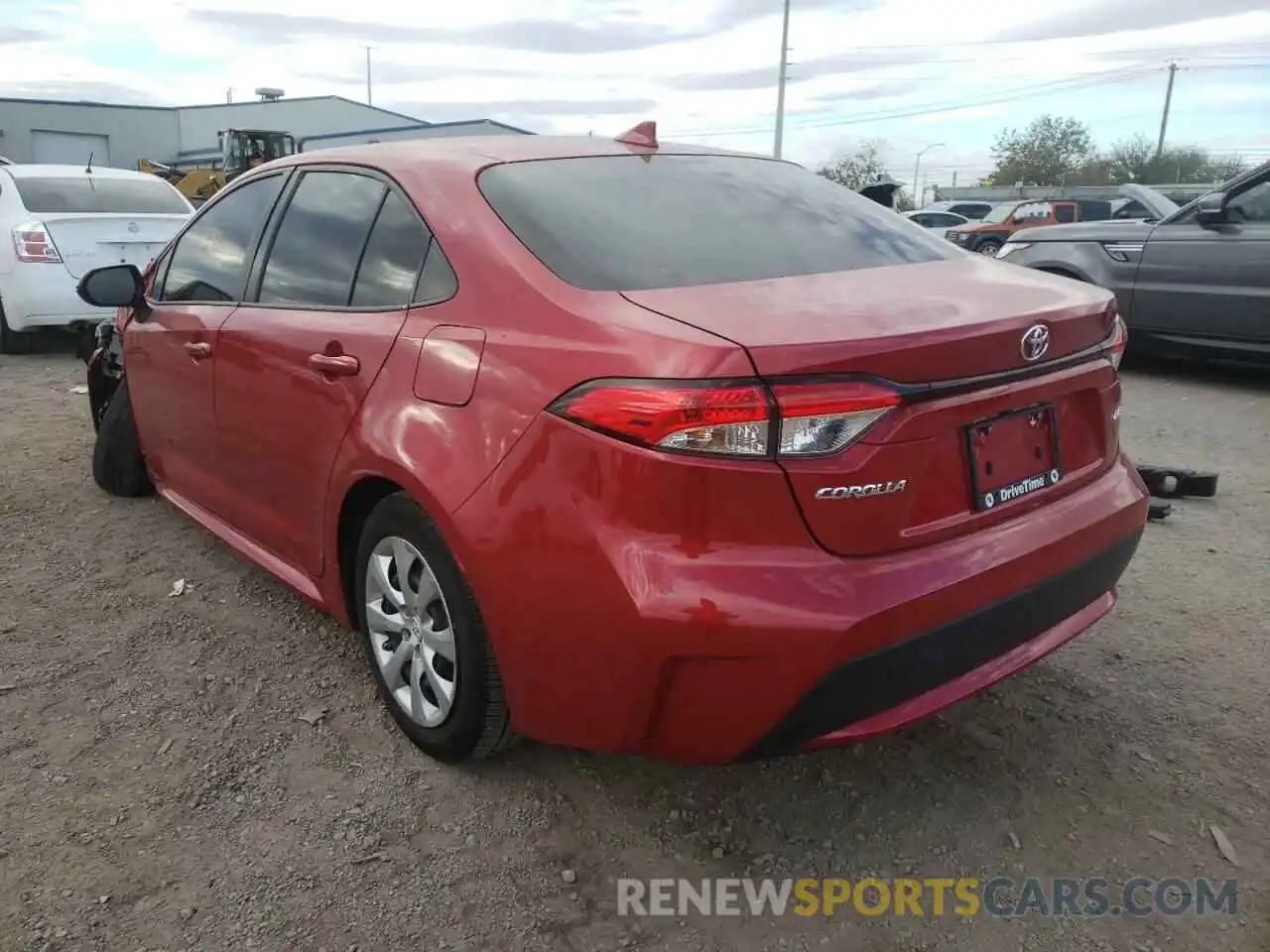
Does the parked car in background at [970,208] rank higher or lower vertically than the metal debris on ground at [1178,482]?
higher

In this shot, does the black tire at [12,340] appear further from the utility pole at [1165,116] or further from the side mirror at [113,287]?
the utility pole at [1165,116]

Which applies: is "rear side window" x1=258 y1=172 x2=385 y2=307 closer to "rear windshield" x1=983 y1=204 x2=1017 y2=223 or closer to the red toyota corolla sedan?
the red toyota corolla sedan

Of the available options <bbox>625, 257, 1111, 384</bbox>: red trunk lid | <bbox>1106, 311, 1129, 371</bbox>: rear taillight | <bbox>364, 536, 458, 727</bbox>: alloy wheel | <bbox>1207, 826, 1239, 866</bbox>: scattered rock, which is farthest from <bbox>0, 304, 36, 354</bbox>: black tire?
<bbox>1207, 826, 1239, 866</bbox>: scattered rock

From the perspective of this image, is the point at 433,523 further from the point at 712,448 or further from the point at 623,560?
the point at 712,448

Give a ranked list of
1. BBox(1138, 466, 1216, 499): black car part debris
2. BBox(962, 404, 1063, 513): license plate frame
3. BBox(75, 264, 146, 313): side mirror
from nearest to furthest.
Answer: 1. BBox(962, 404, 1063, 513): license plate frame
2. BBox(75, 264, 146, 313): side mirror
3. BBox(1138, 466, 1216, 499): black car part debris

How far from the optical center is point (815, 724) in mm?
1960

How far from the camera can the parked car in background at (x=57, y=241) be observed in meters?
7.71

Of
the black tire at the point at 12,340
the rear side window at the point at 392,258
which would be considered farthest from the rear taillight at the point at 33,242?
the rear side window at the point at 392,258

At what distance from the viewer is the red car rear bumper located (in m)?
1.86

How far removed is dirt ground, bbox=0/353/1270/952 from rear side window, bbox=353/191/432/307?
1184mm

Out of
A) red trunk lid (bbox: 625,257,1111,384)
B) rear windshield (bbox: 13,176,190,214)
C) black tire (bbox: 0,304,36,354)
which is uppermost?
rear windshield (bbox: 13,176,190,214)

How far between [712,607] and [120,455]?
3.66 metres

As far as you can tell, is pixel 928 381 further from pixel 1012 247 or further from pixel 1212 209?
pixel 1012 247

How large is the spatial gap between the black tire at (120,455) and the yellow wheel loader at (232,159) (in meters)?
19.2
